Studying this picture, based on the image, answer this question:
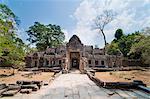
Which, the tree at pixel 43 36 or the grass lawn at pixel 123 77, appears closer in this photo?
the grass lawn at pixel 123 77

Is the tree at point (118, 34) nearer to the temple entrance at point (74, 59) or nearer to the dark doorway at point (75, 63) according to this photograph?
the dark doorway at point (75, 63)

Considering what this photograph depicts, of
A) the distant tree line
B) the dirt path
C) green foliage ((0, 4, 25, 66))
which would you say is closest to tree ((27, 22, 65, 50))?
the distant tree line

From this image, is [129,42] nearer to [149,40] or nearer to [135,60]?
[135,60]

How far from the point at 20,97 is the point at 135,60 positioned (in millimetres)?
48057

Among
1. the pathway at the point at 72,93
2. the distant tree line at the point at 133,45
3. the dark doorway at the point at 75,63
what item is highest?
the distant tree line at the point at 133,45

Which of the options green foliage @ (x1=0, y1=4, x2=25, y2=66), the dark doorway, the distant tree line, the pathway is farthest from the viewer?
the dark doorway

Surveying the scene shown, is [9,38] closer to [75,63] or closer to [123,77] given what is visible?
[123,77]

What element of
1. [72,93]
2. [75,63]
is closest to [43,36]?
[75,63]

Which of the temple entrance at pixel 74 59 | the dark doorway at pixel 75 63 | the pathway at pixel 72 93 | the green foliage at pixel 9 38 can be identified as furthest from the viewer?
the dark doorway at pixel 75 63

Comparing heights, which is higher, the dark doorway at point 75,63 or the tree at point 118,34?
the tree at point 118,34

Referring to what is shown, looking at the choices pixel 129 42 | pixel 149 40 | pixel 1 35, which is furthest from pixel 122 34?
pixel 1 35

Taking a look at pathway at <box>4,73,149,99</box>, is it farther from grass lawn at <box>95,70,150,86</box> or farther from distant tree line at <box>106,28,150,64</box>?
distant tree line at <box>106,28,150,64</box>

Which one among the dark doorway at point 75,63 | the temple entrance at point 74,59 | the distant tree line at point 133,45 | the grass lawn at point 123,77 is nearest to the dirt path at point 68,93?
the grass lawn at point 123,77

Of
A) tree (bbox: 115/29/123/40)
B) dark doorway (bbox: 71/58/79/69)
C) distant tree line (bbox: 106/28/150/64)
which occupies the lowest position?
dark doorway (bbox: 71/58/79/69)
